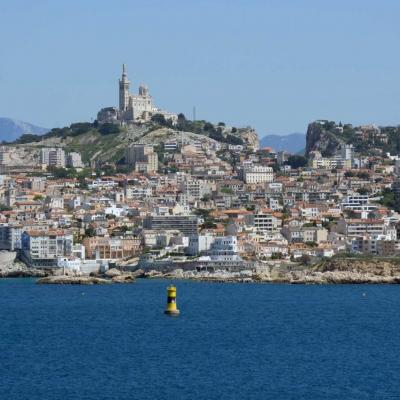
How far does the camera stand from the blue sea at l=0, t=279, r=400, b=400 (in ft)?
117

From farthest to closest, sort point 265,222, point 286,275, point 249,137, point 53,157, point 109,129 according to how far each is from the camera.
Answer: point 249,137 → point 109,129 → point 53,157 → point 265,222 → point 286,275

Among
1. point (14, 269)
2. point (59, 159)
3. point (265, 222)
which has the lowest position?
point (14, 269)

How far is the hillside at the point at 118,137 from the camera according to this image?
440 ft

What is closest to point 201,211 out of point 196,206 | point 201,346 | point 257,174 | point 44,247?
point 196,206

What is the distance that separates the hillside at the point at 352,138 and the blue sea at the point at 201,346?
228 feet

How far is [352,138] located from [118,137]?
20083mm

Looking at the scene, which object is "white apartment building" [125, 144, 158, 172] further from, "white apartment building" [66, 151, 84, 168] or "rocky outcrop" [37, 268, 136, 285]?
"rocky outcrop" [37, 268, 136, 285]

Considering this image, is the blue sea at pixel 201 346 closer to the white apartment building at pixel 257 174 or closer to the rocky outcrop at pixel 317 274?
the rocky outcrop at pixel 317 274

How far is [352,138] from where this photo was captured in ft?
458

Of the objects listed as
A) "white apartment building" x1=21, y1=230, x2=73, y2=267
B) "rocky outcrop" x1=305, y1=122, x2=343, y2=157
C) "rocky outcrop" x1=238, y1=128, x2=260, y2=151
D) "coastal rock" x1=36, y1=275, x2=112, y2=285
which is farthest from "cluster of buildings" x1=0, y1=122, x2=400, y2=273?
"coastal rock" x1=36, y1=275, x2=112, y2=285

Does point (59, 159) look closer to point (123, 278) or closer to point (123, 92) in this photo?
point (123, 92)

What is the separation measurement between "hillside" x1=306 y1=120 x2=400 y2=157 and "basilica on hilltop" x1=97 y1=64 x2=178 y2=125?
40.2ft

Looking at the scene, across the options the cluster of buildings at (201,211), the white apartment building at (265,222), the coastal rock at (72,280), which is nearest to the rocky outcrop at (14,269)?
the cluster of buildings at (201,211)

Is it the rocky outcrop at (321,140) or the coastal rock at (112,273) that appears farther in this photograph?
the rocky outcrop at (321,140)
